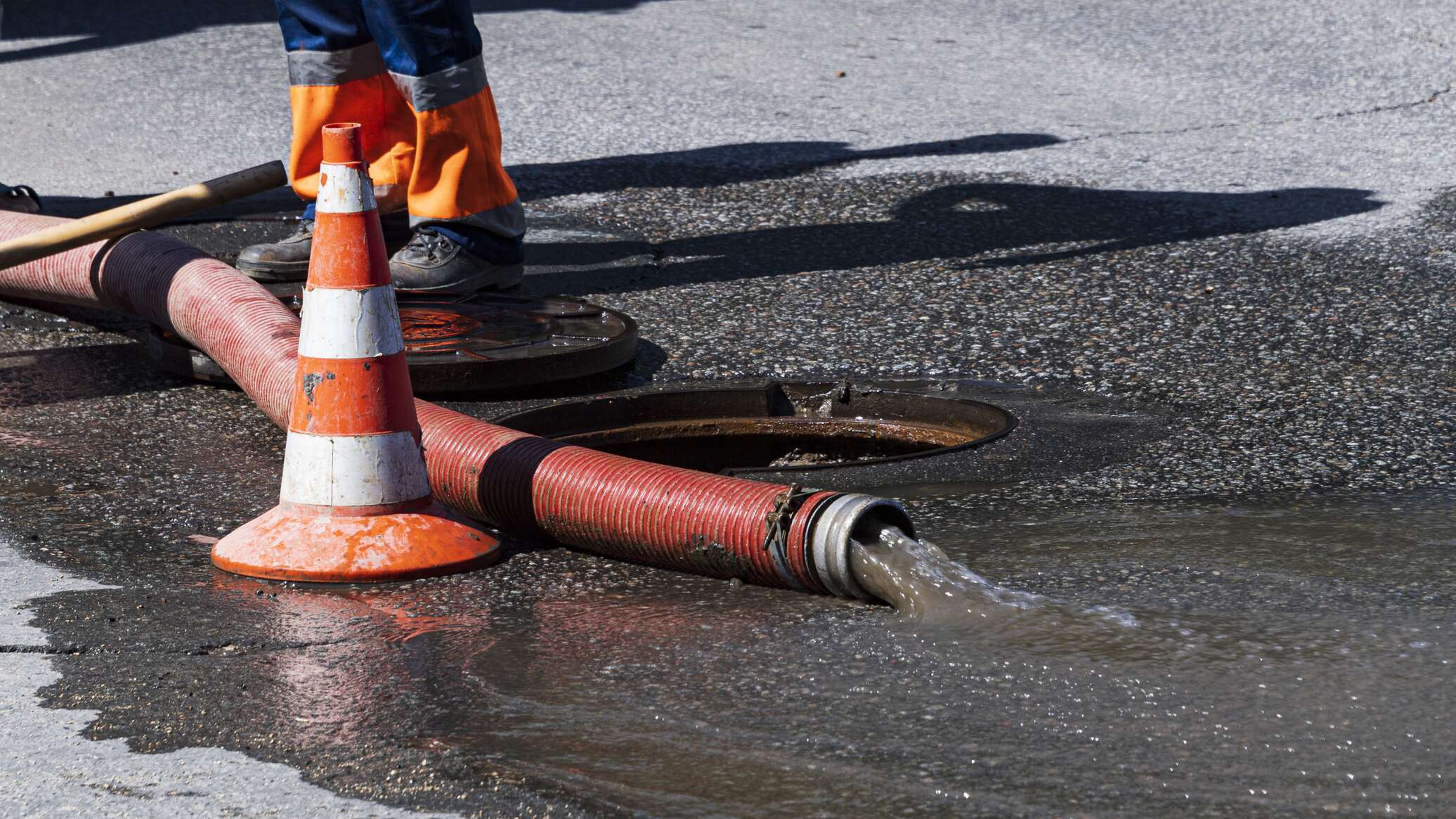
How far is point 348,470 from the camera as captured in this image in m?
2.96

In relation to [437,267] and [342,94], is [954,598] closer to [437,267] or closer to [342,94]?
[437,267]

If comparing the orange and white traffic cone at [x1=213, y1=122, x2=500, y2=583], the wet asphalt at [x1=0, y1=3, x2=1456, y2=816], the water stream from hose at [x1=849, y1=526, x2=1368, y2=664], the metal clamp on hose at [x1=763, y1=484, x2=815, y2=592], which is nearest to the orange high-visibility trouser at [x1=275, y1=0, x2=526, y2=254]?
the wet asphalt at [x1=0, y1=3, x2=1456, y2=816]

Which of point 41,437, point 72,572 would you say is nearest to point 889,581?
point 72,572

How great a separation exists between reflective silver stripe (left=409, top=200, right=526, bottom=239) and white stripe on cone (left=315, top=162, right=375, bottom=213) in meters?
1.62

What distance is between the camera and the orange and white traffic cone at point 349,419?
9.67ft

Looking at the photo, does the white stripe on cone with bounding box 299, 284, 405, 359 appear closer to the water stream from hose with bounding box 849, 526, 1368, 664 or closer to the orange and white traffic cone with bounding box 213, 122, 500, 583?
the orange and white traffic cone with bounding box 213, 122, 500, 583

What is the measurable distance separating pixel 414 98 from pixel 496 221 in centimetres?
39

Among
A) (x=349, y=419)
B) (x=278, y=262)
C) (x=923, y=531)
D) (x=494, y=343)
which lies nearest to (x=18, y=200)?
(x=278, y=262)

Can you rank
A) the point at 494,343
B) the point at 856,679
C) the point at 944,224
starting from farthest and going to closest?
1. the point at 944,224
2. the point at 494,343
3. the point at 856,679

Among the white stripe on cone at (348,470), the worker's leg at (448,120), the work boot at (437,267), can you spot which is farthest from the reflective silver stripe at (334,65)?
the white stripe on cone at (348,470)

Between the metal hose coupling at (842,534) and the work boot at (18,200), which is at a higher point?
the work boot at (18,200)

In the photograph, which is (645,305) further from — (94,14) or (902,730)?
(94,14)

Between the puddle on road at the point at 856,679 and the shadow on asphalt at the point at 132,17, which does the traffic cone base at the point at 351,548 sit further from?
the shadow on asphalt at the point at 132,17

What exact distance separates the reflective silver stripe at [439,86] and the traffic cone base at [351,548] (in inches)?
73.1
